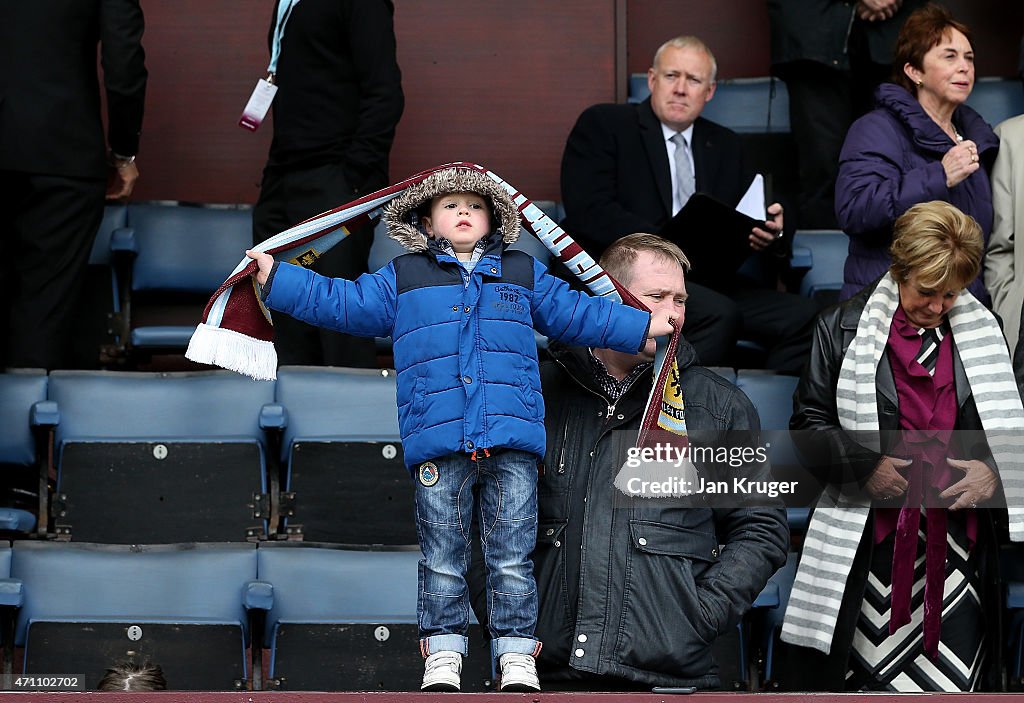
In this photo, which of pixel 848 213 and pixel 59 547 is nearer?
pixel 59 547

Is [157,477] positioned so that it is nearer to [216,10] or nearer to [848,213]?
[848,213]

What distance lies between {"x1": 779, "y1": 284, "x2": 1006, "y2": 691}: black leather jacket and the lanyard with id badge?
2078 mm

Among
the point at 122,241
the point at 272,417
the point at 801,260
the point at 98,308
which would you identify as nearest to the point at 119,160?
the point at 122,241

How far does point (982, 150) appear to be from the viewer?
447 cm

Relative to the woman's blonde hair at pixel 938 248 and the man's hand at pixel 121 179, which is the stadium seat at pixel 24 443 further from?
the woman's blonde hair at pixel 938 248

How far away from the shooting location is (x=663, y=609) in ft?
9.15

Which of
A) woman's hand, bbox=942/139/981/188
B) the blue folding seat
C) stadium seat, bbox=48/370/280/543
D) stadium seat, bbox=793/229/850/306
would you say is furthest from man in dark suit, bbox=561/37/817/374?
the blue folding seat

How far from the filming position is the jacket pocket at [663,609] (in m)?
2.76

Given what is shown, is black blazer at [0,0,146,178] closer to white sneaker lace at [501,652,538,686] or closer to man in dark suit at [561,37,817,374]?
man in dark suit at [561,37,817,374]

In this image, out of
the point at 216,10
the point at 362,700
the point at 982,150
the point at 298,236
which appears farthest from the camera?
the point at 216,10

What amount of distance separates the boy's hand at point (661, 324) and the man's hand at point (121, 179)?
8.62 feet

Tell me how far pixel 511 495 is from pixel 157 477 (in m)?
1.52

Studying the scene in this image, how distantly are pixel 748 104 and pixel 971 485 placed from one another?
2.79m

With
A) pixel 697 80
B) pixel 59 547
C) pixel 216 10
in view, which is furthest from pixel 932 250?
pixel 216 10
